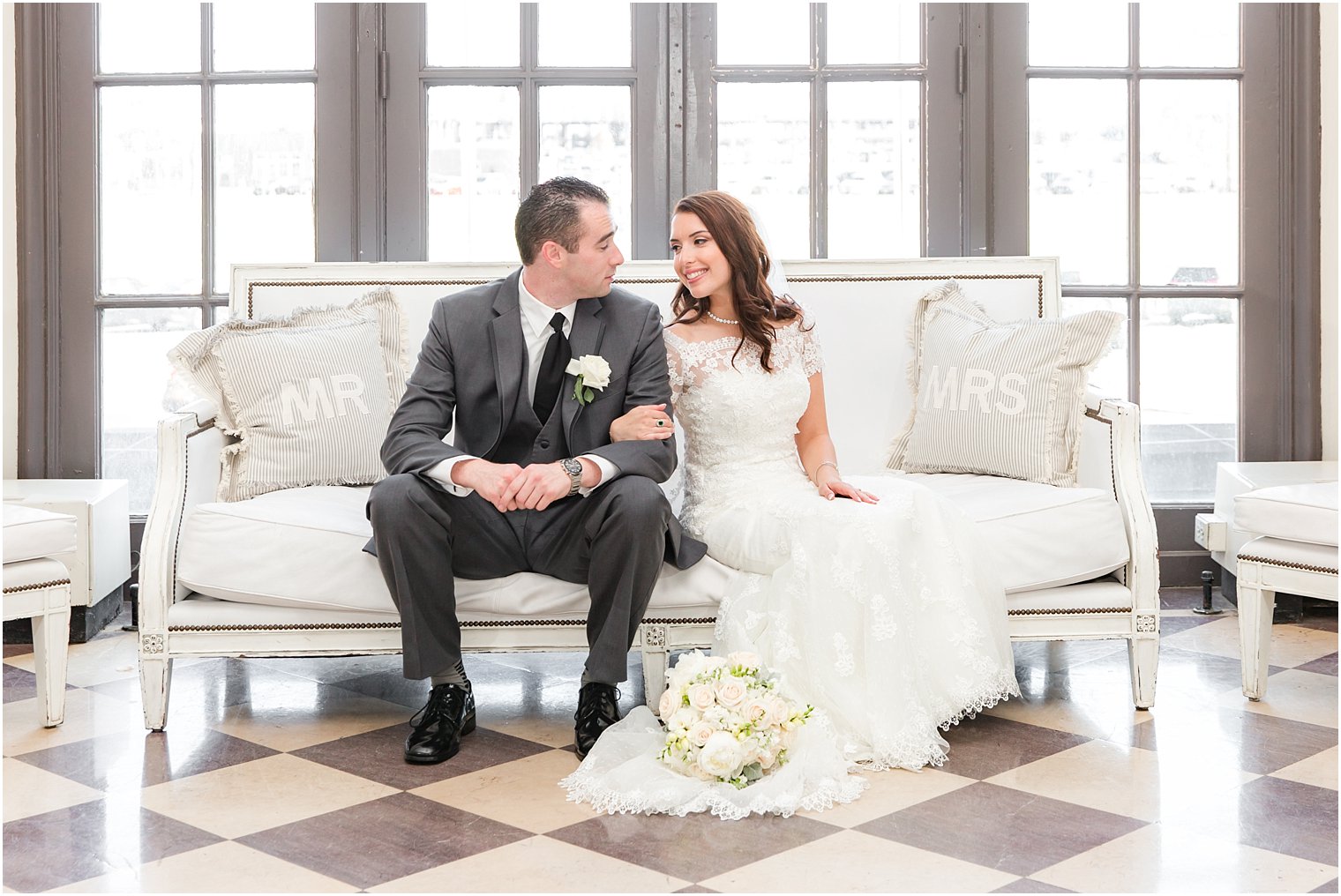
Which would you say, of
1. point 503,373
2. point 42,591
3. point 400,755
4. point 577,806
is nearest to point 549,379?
point 503,373

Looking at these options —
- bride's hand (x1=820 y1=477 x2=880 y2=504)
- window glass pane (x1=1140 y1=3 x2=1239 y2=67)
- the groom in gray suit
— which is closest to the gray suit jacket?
the groom in gray suit

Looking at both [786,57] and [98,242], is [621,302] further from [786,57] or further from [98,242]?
[98,242]

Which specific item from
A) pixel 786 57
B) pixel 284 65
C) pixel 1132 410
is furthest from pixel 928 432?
pixel 284 65

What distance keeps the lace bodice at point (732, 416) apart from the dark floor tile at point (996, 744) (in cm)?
65

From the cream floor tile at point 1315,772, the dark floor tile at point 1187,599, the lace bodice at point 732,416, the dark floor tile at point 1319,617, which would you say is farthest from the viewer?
the dark floor tile at point 1187,599

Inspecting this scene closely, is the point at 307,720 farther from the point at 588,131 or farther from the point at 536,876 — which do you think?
the point at 588,131

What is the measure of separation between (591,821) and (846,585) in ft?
2.32

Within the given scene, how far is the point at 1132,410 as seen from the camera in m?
2.95

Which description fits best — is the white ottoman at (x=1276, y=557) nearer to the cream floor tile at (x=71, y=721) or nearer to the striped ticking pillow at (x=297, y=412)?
the striped ticking pillow at (x=297, y=412)

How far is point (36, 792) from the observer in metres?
2.41

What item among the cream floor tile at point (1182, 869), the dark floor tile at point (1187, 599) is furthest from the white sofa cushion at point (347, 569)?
the dark floor tile at point (1187, 599)

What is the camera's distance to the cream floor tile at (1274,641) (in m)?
3.42

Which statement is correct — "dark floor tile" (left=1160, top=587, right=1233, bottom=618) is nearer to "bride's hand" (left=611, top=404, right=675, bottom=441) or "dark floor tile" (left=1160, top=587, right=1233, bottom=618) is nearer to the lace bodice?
the lace bodice

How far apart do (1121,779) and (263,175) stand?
9.95ft
